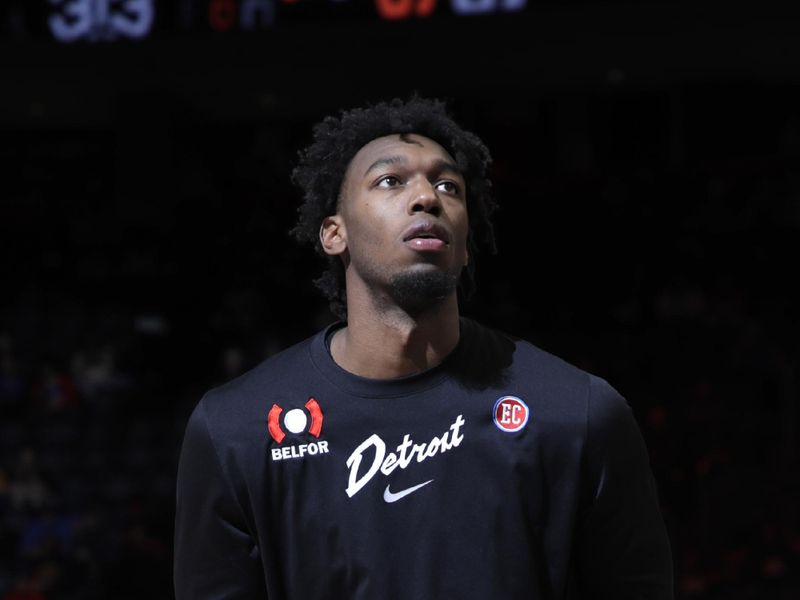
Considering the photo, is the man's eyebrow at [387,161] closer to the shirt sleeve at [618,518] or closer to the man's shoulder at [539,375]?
the man's shoulder at [539,375]

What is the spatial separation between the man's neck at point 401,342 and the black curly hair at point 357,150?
254 millimetres

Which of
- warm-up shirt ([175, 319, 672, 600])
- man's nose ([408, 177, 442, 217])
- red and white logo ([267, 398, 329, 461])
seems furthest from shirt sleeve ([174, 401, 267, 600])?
man's nose ([408, 177, 442, 217])

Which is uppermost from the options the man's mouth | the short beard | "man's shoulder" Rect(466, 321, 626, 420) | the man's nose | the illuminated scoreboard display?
the illuminated scoreboard display

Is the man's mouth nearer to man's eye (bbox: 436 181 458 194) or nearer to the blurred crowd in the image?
man's eye (bbox: 436 181 458 194)

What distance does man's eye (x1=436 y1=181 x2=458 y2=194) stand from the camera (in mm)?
2193

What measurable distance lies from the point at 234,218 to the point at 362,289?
837cm

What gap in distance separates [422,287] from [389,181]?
23cm

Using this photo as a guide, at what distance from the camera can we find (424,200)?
2.11 meters

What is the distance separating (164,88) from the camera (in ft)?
32.8

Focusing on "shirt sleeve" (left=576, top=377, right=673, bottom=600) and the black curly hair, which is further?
the black curly hair

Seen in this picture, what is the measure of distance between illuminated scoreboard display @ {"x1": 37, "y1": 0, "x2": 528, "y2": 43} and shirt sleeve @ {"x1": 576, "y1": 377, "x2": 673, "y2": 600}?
565 cm

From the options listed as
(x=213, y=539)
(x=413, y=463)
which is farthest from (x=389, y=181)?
(x=213, y=539)

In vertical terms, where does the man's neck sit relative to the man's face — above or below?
below

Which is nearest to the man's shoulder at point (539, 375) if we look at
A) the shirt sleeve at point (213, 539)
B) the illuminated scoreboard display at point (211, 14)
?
the shirt sleeve at point (213, 539)
